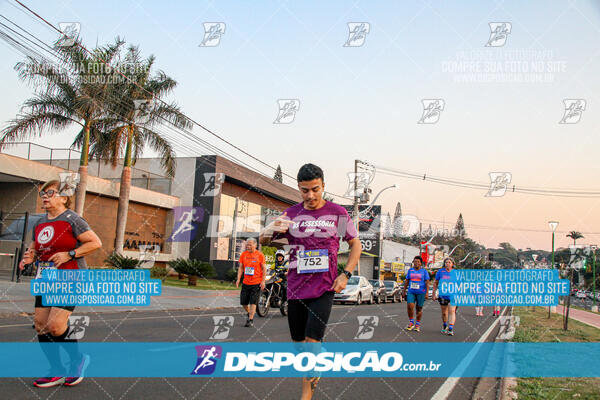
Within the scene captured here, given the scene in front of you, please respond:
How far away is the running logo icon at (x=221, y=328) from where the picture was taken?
960 centimetres

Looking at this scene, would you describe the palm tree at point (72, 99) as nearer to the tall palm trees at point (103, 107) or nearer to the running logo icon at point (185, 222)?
the tall palm trees at point (103, 107)

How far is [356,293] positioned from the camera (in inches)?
1037

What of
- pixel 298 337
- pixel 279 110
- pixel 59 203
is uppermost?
pixel 279 110

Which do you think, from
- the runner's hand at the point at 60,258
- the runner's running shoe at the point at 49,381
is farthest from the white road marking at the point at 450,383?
the runner's hand at the point at 60,258

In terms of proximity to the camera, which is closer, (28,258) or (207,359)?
(28,258)

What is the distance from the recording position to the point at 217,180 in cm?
3828

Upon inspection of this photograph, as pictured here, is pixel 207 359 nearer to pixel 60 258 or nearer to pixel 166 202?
pixel 60 258

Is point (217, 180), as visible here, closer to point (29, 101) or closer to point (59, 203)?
point (29, 101)

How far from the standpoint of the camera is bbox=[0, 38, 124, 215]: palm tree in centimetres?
2219

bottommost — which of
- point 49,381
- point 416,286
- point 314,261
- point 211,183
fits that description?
point 49,381

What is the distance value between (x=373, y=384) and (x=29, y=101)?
71.3 ft

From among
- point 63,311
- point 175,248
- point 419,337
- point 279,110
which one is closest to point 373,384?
point 63,311

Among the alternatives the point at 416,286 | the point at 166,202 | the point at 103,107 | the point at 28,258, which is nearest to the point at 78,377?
the point at 28,258

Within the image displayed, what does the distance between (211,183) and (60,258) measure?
1317 inches
